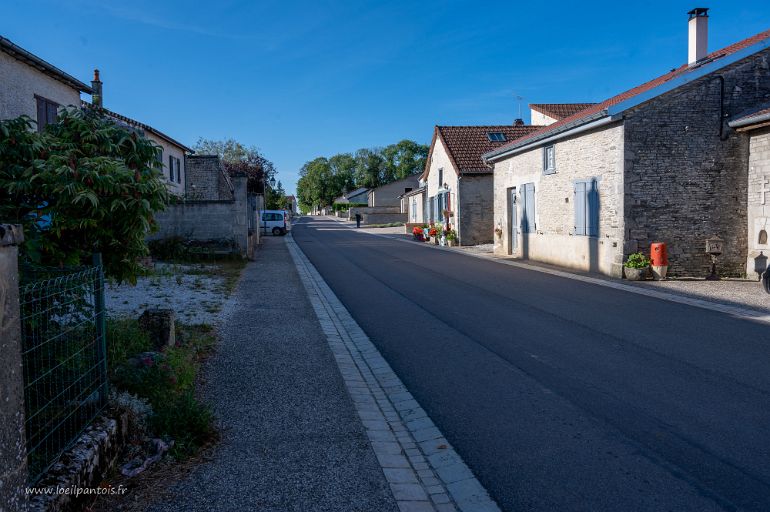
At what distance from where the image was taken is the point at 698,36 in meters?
18.6

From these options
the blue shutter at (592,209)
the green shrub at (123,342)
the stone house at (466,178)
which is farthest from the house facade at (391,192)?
the green shrub at (123,342)

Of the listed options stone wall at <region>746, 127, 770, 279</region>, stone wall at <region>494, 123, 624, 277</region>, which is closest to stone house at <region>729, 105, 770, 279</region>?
stone wall at <region>746, 127, 770, 279</region>

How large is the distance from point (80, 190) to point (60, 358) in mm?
1483

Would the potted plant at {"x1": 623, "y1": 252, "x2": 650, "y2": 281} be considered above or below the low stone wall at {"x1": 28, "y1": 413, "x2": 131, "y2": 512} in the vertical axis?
above

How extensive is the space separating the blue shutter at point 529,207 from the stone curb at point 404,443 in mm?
13715

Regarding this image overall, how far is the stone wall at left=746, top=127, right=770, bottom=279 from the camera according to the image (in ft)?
44.8

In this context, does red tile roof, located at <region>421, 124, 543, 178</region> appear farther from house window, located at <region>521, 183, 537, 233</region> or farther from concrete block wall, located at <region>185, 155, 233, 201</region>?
concrete block wall, located at <region>185, 155, 233, 201</region>

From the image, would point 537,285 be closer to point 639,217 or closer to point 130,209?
point 639,217

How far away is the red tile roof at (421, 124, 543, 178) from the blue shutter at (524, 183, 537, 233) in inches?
303

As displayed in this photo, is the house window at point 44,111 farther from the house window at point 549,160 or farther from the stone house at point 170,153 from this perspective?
the house window at point 549,160

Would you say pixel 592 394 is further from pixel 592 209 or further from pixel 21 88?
pixel 21 88

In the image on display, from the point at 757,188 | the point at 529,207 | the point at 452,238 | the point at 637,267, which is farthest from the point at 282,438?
the point at 452,238

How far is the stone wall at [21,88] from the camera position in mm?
12586

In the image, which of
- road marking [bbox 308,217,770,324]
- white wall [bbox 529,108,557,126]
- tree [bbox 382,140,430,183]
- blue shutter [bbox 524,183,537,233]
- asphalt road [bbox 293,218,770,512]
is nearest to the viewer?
asphalt road [bbox 293,218,770,512]
